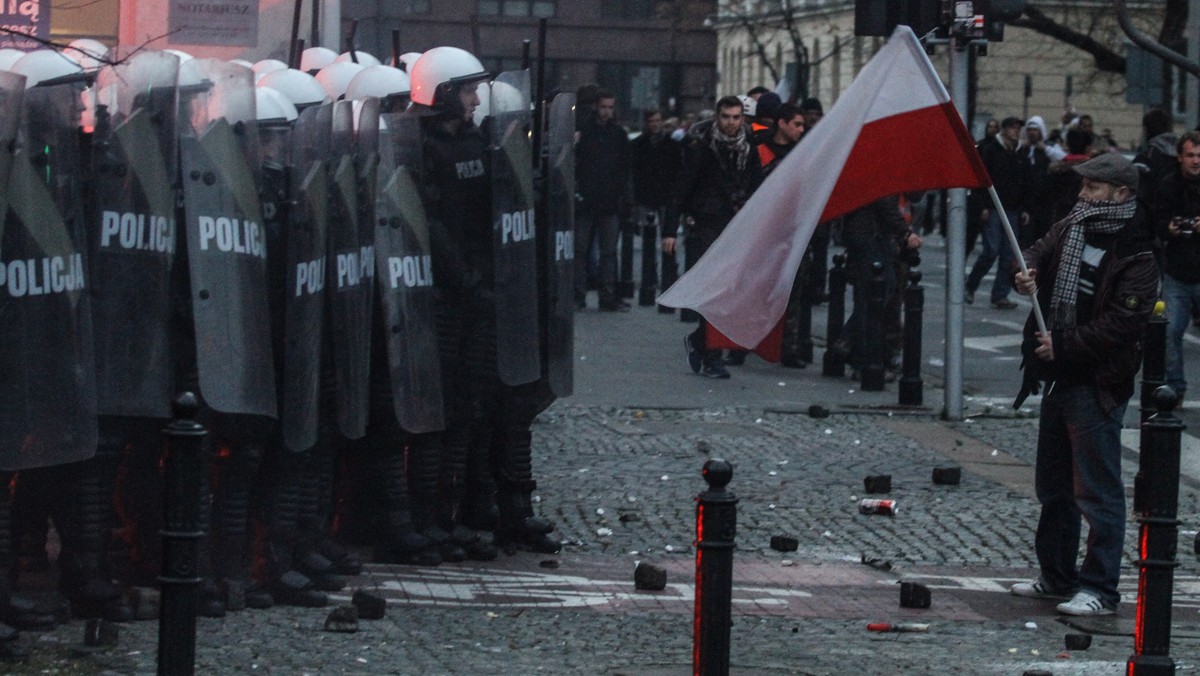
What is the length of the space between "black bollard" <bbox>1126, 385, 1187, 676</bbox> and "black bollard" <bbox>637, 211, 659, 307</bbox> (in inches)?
568

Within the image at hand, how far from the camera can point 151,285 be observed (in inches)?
266

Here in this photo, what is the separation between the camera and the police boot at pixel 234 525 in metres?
7.17

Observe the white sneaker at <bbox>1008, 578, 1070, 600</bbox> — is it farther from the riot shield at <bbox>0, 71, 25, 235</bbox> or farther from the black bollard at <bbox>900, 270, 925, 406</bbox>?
the black bollard at <bbox>900, 270, 925, 406</bbox>

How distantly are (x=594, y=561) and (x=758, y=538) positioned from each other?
3.26 ft

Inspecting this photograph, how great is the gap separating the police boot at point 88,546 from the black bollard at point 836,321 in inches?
355

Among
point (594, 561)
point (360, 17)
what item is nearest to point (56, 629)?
point (594, 561)

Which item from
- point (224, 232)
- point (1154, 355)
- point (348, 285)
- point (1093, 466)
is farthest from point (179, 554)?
point (1154, 355)

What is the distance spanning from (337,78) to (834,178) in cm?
280

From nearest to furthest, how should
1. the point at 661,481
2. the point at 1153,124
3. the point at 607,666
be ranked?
the point at 607,666, the point at 661,481, the point at 1153,124

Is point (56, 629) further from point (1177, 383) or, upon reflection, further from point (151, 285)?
point (1177, 383)

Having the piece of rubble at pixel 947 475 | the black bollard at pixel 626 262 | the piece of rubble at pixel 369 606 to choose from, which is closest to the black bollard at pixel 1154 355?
the piece of rubble at pixel 947 475

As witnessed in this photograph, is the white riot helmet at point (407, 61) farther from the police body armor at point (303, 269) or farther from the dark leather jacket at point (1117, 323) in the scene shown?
the dark leather jacket at point (1117, 323)

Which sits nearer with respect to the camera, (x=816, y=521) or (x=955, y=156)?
(x=955, y=156)

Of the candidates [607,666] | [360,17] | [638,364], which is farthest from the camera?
[638,364]
